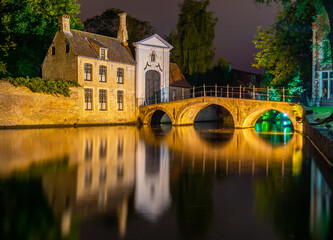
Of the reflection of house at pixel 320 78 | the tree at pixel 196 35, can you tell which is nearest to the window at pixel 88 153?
the reflection of house at pixel 320 78

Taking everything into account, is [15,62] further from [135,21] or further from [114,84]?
[135,21]

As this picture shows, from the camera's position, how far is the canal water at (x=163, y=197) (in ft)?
13.5

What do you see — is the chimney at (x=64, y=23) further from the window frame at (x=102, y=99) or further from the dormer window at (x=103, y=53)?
the window frame at (x=102, y=99)

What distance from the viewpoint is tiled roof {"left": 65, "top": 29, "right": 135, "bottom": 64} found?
24.0 metres

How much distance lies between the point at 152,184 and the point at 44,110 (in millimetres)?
17455

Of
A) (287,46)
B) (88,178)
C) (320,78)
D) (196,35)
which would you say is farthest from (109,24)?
(88,178)

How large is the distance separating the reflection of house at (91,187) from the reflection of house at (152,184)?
0.19 m

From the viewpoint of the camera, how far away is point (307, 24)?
22047mm

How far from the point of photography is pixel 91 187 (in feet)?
19.9

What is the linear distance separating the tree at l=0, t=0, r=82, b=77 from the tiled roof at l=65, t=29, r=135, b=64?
2.39 metres

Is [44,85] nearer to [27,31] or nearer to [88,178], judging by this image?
[27,31]

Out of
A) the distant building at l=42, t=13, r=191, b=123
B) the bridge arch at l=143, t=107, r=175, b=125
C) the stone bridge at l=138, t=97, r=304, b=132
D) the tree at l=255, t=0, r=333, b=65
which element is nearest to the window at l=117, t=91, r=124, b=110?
the distant building at l=42, t=13, r=191, b=123

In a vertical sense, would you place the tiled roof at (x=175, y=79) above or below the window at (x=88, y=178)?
above

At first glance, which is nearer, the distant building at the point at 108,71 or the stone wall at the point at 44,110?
the stone wall at the point at 44,110
